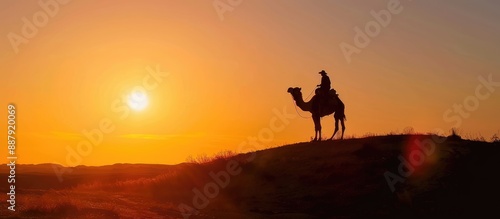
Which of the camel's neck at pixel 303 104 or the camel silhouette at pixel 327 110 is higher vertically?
the camel's neck at pixel 303 104

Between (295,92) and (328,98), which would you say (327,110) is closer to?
(328,98)

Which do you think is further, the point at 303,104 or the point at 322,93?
the point at 303,104

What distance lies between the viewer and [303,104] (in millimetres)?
34844

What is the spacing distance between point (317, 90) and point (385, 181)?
925cm

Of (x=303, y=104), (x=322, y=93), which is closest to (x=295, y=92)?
(x=303, y=104)

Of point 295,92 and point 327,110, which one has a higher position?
point 295,92

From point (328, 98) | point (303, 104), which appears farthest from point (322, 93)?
point (303, 104)

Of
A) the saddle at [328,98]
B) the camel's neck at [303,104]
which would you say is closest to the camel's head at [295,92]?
the camel's neck at [303,104]

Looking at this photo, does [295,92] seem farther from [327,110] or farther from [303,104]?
[327,110]

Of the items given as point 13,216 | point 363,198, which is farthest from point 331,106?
point 13,216

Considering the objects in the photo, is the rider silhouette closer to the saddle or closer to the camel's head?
→ the saddle

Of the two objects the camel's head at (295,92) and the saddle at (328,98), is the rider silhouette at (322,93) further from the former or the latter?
the camel's head at (295,92)

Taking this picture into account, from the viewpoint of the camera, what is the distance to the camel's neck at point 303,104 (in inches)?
1348

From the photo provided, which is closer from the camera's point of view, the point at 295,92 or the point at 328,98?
the point at 328,98
